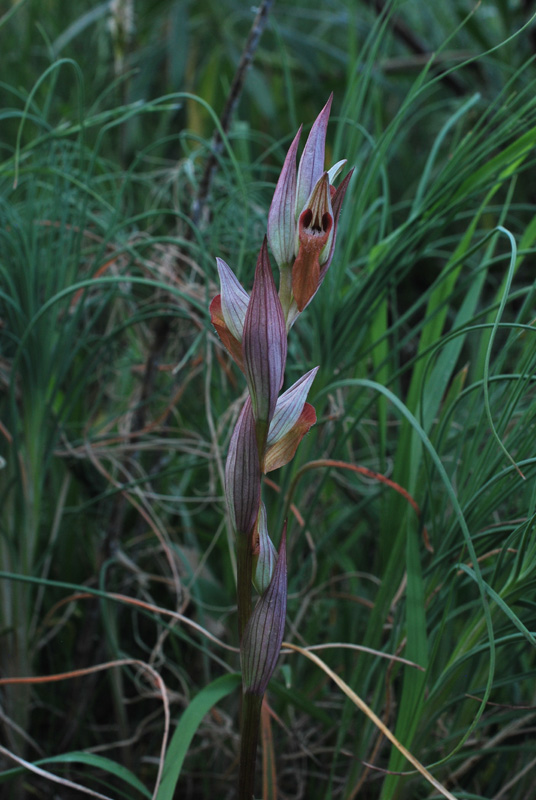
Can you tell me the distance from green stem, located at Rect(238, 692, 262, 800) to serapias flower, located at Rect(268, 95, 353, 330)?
0.21 m

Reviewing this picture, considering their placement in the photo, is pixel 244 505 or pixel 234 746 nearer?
pixel 244 505

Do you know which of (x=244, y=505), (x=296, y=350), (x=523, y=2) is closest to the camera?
(x=244, y=505)

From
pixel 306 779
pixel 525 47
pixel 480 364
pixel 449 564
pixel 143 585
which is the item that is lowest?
pixel 306 779

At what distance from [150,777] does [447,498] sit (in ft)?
1.56

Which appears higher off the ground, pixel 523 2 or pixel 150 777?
pixel 523 2

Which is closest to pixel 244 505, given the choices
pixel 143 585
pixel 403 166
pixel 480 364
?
pixel 480 364

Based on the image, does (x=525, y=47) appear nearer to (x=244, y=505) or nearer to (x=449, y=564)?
(x=449, y=564)

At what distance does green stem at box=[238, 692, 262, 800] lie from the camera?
0.38 metres

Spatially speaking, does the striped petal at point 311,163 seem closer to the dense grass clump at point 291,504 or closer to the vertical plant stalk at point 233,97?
the dense grass clump at point 291,504

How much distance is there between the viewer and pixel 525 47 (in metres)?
1.62

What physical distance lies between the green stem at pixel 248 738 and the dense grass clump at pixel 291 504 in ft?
0.27

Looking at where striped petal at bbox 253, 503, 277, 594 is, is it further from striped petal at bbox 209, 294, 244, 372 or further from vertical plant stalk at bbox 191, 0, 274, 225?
vertical plant stalk at bbox 191, 0, 274, 225

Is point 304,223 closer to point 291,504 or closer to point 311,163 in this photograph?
point 311,163

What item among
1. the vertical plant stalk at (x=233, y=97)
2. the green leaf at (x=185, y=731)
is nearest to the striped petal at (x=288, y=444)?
the green leaf at (x=185, y=731)
